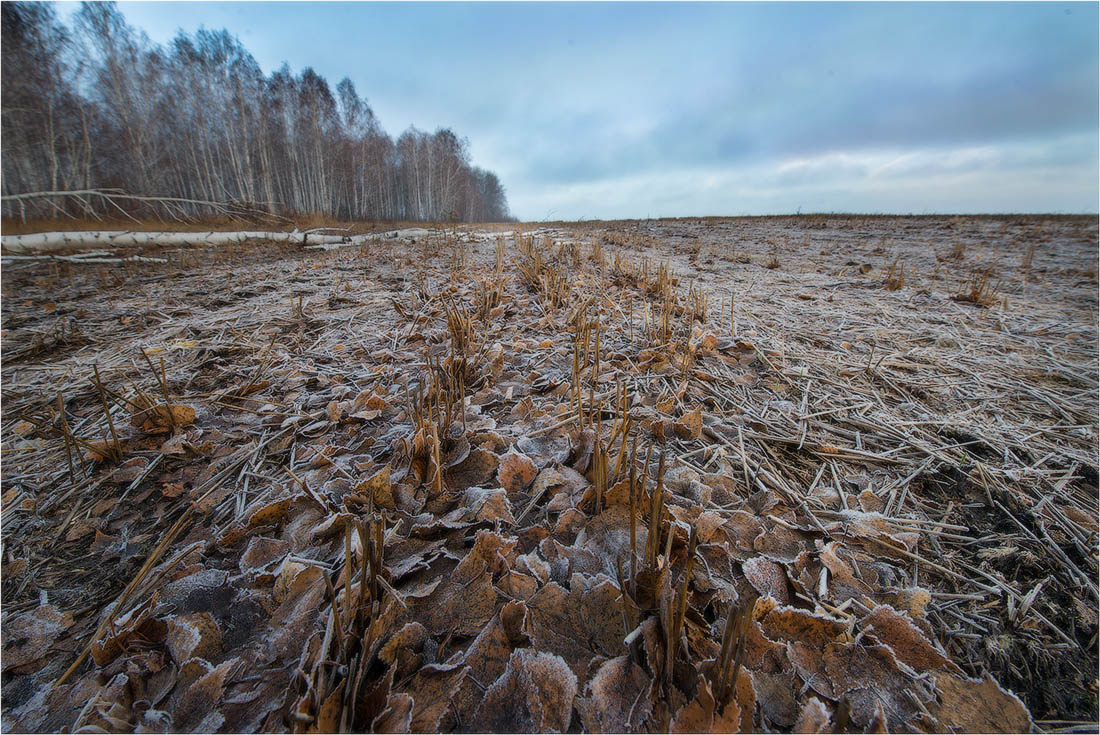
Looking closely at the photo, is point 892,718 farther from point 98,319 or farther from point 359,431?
Result: point 98,319

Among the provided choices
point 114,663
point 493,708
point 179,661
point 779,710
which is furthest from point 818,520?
point 114,663

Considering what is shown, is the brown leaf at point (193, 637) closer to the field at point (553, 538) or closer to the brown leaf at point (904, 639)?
the field at point (553, 538)

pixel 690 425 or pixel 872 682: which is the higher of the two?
pixel 690 425

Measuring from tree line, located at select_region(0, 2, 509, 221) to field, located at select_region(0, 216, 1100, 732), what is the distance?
47.7 ft

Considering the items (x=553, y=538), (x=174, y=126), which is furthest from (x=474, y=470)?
(x=174, y=126)

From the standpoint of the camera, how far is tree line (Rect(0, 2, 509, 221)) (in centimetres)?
1555

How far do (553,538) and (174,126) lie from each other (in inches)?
1184

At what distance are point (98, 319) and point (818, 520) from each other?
517cm

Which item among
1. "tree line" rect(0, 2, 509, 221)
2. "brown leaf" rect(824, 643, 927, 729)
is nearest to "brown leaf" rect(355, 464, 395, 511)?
"brown leaf" rect(824, 643, 927, 729)

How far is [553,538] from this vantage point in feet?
3.41

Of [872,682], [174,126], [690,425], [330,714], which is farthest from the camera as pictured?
[174,126]

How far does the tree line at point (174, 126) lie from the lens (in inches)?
612

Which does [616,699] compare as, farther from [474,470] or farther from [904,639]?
[474,470]

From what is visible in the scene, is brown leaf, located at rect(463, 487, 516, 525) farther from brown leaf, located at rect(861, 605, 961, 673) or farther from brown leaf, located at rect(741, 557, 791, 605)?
brown leaf, located at rect(861, 605, 961, 673)
